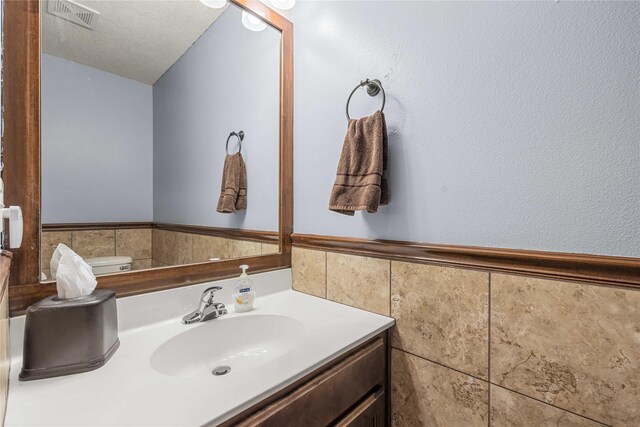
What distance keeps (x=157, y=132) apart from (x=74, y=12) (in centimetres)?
38

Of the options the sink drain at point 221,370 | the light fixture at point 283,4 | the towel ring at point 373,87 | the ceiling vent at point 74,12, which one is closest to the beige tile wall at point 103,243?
the sink drain at point 221,370

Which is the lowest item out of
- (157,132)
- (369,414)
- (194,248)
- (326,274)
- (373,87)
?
(369,414)

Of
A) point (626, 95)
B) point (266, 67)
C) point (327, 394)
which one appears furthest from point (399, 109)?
point (327, 394)

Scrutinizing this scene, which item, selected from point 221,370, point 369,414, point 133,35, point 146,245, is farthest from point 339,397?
point 133,35

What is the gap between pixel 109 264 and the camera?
0.90 metres

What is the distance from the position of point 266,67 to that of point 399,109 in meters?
0.69

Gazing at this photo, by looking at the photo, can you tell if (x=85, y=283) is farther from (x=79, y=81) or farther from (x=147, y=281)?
(x=79, y=81)

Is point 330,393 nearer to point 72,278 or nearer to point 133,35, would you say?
point 72,278

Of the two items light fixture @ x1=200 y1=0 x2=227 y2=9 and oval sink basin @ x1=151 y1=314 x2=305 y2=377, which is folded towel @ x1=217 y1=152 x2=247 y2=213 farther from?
light fixture @ x1=200 y1=0 x2=227 y2=9

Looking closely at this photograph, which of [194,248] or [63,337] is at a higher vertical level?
[194,248]

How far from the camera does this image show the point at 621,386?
614 millimetres

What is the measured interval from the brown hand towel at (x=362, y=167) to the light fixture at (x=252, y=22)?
68 cm

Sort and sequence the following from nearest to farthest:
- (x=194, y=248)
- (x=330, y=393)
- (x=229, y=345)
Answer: (x=330, y=393) < (x=229, y=345) < (x=194, y=248)

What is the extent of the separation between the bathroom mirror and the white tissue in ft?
0.40
